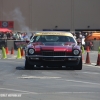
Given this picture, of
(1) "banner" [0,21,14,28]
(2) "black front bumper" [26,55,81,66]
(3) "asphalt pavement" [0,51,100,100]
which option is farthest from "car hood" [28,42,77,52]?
(1) "banner" [0,21,14,28]

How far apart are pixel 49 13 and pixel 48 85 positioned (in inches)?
1734

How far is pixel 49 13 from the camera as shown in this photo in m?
56.0

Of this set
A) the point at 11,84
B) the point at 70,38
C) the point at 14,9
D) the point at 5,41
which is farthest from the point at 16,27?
the point at 11,84

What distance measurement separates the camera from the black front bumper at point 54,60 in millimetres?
16703

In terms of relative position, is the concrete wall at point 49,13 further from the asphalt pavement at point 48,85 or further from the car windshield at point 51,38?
the asphalt pavement at point 48,85

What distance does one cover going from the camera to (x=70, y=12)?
5616cm

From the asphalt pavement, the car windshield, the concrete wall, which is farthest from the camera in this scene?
the concrete wall

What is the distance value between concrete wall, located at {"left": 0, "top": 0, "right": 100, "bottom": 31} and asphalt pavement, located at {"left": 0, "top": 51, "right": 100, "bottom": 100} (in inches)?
1556

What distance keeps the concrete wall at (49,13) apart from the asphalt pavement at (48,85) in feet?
130

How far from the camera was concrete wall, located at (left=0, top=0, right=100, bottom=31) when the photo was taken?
182 ft

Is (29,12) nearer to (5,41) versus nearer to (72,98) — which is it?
(5,41)

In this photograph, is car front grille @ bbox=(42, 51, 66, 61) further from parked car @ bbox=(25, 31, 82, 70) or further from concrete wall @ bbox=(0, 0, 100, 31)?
concrete wall @ bbox=(0, 0, 100, 31)

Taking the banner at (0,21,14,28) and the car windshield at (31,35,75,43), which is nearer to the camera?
the car windshield at (31,35,75,43)

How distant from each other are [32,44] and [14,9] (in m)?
38.7
